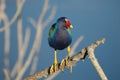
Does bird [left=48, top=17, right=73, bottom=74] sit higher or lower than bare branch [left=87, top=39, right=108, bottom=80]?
higher

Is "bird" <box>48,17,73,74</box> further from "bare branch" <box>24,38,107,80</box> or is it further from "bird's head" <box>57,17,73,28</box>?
"bare branch" <box>24,38,107,80</box>

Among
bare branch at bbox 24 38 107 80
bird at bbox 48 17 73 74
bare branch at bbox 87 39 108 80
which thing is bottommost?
bare branch at bbox 87 39 108 80

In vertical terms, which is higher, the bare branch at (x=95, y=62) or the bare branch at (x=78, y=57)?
the bare branch at (x=78, y=57)

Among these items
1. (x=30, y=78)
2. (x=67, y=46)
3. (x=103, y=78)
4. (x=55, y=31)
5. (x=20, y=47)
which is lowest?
(x=103, y=78)

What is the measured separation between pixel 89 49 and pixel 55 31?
21.3 inches

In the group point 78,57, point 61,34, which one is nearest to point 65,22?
point 61,34

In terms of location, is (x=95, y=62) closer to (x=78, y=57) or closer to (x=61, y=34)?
(x=78, y=57)

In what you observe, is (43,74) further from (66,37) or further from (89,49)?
(66,37)

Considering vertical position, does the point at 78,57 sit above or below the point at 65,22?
below

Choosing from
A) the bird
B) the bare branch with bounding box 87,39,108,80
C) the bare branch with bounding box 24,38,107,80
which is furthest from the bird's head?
the bare branch with bounding box 87,39,108,80

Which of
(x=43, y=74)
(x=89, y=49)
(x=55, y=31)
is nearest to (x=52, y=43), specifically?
(x=55, y=31)

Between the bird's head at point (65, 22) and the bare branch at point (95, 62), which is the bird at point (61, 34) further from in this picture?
the bare branch at point (95, 62)

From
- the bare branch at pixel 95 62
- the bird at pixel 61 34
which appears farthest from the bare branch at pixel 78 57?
the bird at pixel 61 34

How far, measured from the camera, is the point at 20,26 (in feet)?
1.75
